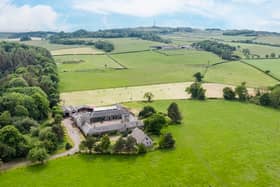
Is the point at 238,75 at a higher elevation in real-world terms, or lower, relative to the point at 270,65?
lower

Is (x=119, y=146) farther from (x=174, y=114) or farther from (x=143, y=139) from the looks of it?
(x=174, y=114)

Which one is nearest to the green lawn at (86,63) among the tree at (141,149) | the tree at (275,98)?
the tree at (275,98)

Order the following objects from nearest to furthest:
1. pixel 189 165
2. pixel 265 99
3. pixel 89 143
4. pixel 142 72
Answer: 1. pixel 189 165
2. pixel 89 143
3. pixel 265 99
4. pixel 142 72

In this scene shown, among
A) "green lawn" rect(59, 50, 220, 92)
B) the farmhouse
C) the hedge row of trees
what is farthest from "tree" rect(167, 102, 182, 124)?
"green lawn" rect(59, 50, 220, 92)

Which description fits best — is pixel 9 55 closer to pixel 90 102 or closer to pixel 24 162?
pixel 90 102

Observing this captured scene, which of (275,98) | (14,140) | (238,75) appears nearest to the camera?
(14,140)

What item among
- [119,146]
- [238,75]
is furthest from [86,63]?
[119,146]

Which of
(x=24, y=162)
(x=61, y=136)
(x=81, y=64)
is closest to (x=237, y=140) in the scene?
(x=61, y=136)
